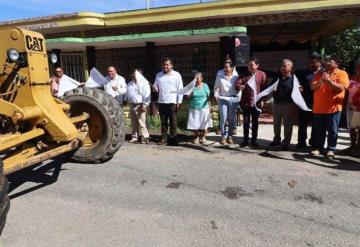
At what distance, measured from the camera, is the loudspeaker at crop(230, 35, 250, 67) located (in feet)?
31.1

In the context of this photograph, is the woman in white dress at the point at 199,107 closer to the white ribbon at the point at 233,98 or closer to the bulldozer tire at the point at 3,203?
the white ribbon at the point at 233,98

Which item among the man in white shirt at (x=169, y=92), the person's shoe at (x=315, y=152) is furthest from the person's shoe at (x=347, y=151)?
the man in white shirt at (x=169, y=92)

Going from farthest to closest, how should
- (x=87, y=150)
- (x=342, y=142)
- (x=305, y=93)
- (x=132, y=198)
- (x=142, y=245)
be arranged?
(x=342, y=142) → (x=305, y=93) → (x=87, y=150) → (x=132, y=198) → (x=142, y=245)

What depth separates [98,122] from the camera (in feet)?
19.8

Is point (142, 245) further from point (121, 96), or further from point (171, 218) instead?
point (121, 96)

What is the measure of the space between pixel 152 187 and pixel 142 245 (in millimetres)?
1612

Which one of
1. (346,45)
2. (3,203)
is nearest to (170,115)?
(3,203)

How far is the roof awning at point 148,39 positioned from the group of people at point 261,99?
1.98 m

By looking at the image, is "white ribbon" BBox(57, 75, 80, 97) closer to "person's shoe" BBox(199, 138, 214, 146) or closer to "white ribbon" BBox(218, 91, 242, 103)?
"person's shoe" BBox(199, 138, 214, 146)

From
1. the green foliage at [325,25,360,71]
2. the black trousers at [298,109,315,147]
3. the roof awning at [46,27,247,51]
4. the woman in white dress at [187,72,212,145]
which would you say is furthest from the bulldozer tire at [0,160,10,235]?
the green foliage at [325,25,360,71]

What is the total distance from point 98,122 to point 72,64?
732 centimetres

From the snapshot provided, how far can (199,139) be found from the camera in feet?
26.3

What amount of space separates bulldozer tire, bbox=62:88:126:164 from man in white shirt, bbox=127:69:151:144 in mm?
2051

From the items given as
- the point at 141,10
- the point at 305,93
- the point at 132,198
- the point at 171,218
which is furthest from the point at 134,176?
the point at 141,10
